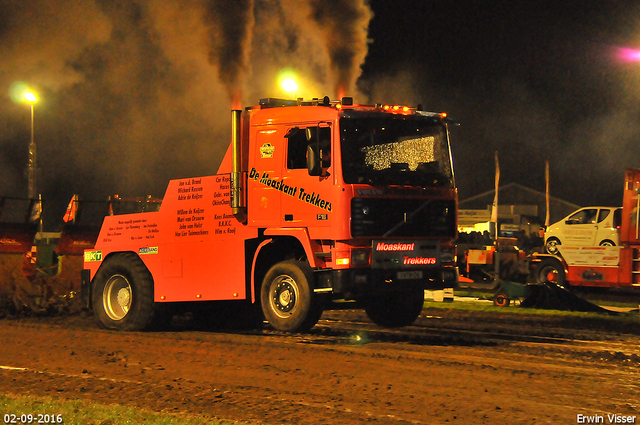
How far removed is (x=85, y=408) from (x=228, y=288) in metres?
5.14

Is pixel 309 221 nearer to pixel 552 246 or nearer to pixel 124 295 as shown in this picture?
pixel 124 295

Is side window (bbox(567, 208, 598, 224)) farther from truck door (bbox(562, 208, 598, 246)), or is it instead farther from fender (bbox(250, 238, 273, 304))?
fender (bbox(250, 238, 273, 304))

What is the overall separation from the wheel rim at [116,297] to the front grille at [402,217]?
183 inches

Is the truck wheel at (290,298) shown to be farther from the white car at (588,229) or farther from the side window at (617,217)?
the side window at (617,217)

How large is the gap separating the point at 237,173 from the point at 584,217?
1537 cm

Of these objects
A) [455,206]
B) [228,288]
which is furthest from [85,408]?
[455,206]

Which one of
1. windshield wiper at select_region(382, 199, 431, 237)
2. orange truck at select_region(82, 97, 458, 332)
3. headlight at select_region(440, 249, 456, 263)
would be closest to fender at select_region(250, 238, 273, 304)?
orange truck at select_region(82, 97, 458, 332)

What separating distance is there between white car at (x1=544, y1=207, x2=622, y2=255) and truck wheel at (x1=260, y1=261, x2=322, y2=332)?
13825 millimetres

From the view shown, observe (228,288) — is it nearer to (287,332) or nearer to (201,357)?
(287,332)

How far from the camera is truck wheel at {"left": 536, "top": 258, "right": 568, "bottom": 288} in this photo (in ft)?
73.5

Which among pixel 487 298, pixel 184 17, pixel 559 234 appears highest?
pixel 184 17

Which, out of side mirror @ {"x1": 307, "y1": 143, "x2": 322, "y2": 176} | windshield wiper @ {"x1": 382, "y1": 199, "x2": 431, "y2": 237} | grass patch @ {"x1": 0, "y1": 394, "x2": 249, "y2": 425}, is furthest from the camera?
windshield wiper @ {"x1": 382, "y1": 199, "x2": 431, "y2": 237}

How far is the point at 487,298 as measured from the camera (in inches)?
740

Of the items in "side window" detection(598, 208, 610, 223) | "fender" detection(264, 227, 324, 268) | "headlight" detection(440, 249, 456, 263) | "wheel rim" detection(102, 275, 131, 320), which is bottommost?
"wheel rim" detection(102, 275, 131, 320)
